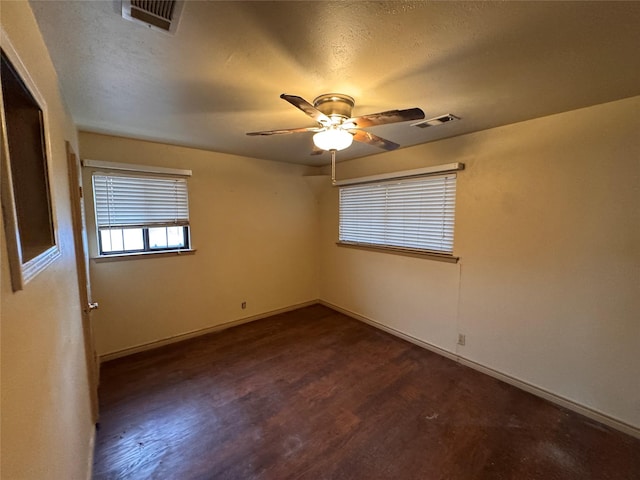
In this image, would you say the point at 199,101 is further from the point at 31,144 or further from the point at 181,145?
the point at 181,145

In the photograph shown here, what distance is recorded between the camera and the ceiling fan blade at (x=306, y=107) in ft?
4.32

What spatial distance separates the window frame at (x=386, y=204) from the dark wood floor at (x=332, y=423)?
1130 millimetres

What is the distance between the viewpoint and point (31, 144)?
1025 millimetres

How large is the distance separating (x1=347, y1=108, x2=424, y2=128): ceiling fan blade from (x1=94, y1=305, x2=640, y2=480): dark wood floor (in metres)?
2.08

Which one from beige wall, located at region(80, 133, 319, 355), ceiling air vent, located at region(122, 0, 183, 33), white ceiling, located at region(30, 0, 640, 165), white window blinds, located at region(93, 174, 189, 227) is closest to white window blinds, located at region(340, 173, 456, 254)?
beige wall, located at region(80, 133, 319, 355)

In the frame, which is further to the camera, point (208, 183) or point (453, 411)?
point (208, 183)

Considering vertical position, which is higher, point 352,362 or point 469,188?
point 469,188

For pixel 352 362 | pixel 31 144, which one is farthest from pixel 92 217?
pixel 352 362

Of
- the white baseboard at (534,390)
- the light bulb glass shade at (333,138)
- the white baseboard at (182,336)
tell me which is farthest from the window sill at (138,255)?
the white baseboard at (534,390)

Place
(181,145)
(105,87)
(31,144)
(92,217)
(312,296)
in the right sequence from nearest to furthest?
1. (31,144)
2. (105,87)
3. (92,217)
4. (181,145)
5. (312,296)

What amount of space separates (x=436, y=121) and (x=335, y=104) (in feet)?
3.31

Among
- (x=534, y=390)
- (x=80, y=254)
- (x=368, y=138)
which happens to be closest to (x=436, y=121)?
(x=368, y=138)

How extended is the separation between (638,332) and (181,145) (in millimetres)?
4313

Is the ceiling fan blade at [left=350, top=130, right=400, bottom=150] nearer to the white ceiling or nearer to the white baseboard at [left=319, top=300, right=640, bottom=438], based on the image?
the white ceiling
